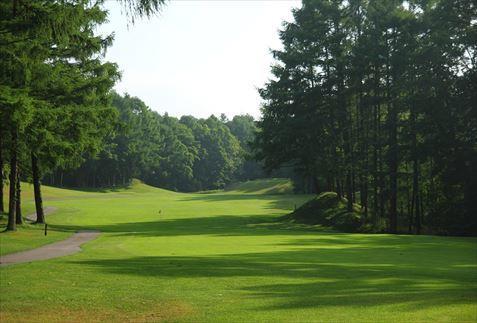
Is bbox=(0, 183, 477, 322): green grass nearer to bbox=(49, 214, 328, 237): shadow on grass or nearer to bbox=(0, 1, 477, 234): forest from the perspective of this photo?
bbox=(0, 1, 477, 234): forest

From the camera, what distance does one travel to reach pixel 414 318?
9711mm

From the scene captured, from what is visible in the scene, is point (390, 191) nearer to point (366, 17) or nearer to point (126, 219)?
point (366, 17)

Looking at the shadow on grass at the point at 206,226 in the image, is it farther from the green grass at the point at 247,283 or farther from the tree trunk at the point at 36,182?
the green grass at the point at 247,283

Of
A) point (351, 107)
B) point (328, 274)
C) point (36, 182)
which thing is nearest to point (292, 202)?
point (351, 107)

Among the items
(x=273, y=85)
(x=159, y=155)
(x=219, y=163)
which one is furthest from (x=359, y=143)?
(x=219, y=163)

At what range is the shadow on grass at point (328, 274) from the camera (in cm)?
1163

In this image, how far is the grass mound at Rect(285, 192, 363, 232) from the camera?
41.1 metres

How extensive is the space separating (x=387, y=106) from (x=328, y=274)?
31061 mm

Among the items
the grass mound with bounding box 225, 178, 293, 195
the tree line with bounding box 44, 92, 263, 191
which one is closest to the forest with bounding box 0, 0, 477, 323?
the grass mound with bounding box 225, 178, 293, 195

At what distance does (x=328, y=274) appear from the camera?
15344mm

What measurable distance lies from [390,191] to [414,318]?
3222cm

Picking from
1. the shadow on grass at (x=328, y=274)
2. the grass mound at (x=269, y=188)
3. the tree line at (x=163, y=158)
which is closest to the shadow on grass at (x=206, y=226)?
the shadow on grass at (x=328, y=274)

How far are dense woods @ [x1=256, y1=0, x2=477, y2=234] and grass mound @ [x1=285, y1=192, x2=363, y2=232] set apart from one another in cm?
131

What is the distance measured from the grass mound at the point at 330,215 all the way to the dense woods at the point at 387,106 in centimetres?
131
